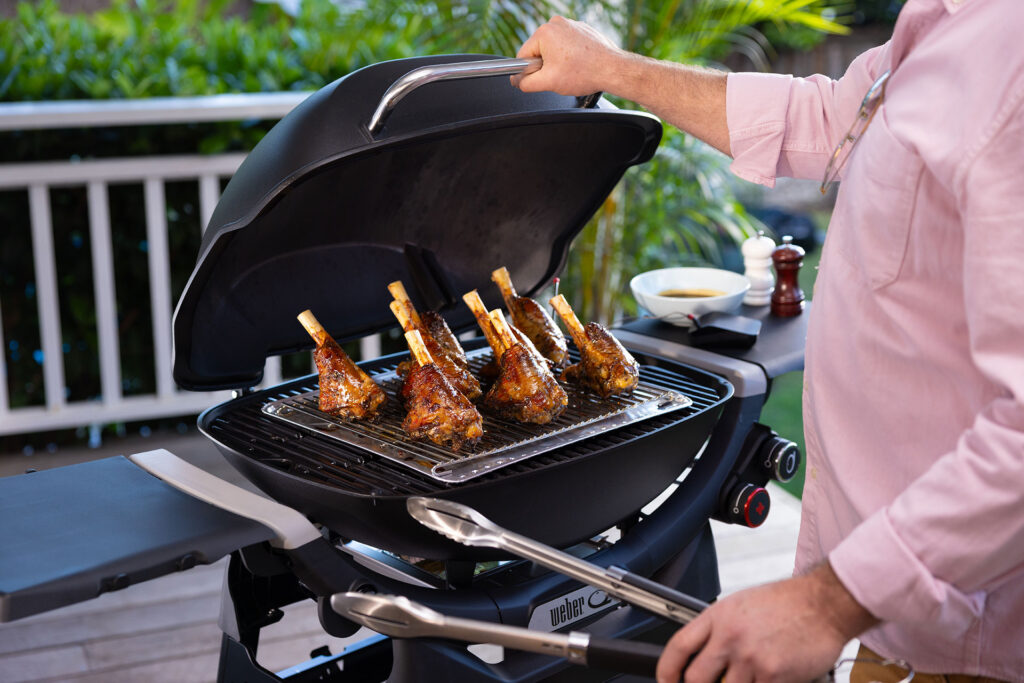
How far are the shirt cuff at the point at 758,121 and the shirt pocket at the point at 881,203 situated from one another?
14.0 inches

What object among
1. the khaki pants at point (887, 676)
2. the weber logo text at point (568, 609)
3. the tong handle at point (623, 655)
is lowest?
the weber logo text at point (568, 609)

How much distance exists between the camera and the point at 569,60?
1583 millimetres

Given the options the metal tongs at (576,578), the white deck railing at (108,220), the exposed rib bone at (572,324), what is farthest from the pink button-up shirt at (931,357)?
the white deck railing at (108,220)

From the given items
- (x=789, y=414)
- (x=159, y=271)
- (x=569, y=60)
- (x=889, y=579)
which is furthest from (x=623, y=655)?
(x=789, y=414)

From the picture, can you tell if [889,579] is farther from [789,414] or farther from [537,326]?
[789,414]

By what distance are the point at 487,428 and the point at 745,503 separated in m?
0.51

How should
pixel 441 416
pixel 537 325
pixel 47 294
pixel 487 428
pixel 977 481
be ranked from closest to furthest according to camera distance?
pixel 977 481
pixel 441 416
pixel 487 428
pixel 537 325
pixel 47 294

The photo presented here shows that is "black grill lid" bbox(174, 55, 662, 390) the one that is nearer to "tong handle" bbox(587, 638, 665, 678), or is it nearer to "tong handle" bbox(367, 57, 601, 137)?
"tong handle" bbox(367, 57, 601, 137)

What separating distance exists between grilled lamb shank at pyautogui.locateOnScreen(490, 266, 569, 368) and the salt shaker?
0.57m

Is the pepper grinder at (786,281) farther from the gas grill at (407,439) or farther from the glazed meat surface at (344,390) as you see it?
the glazed meat surface at (344,390)

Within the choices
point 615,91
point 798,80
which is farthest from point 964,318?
point 615,91

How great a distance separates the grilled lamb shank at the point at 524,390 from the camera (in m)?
1.60

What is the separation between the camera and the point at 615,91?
1645 millimetres

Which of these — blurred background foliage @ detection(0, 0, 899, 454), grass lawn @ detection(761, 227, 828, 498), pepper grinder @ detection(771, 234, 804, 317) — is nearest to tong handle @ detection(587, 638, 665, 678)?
pepper grinder @ detection(771, 234, 804, 317)
